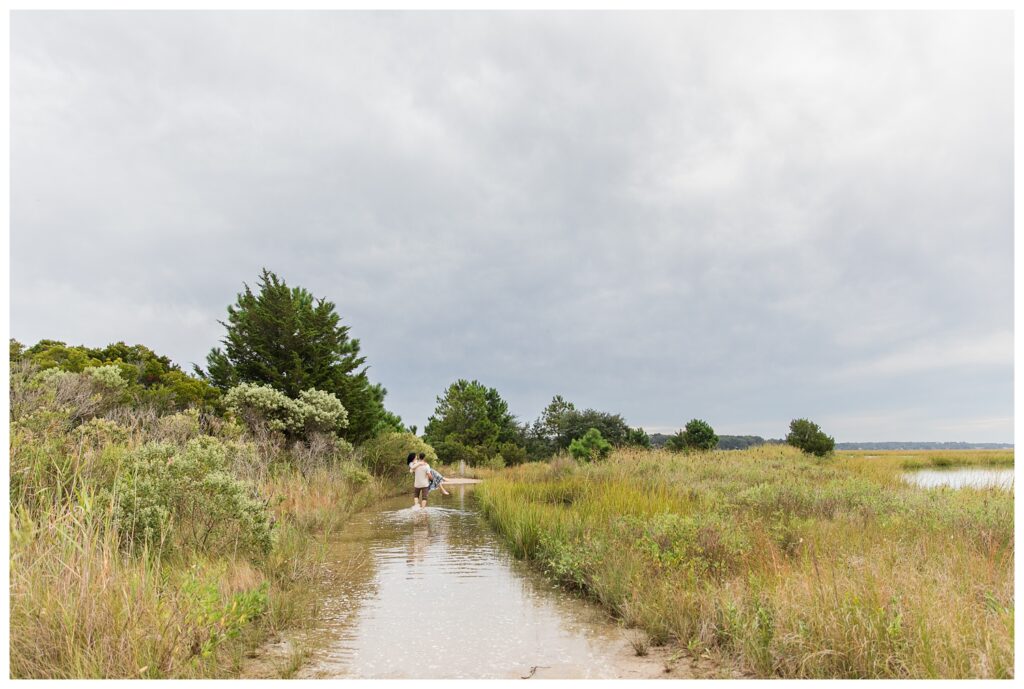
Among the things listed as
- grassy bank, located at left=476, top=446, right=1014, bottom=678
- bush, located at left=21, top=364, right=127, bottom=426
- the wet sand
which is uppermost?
bush, located at left=21, top=364, right=127, bottom=426

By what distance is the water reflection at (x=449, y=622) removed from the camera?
5105 millimetres

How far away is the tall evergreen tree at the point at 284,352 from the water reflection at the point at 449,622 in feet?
64.3

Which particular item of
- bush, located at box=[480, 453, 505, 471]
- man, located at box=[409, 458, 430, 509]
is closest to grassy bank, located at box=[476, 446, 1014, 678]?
man, located at box=[409, 458, 430, 509]

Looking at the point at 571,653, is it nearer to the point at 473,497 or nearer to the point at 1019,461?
the point at 1019,461

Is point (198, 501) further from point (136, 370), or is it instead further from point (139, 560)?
point (136, 370)

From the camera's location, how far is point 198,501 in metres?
7.54

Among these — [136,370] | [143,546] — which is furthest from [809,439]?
[143,546]

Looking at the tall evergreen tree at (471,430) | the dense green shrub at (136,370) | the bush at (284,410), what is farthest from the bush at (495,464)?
the dense green shrub at (136,370)

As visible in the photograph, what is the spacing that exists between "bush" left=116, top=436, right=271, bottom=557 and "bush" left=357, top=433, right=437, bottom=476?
17.9 metres

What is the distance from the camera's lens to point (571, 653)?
215 inches

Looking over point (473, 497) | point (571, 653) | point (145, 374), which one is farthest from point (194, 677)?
point (145, 374)

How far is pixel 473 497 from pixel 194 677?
1839 cm

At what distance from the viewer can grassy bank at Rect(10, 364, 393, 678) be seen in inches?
169

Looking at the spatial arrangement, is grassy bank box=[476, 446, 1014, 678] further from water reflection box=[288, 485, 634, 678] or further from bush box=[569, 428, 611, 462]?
bush box=[569, 428, 611, 462]
